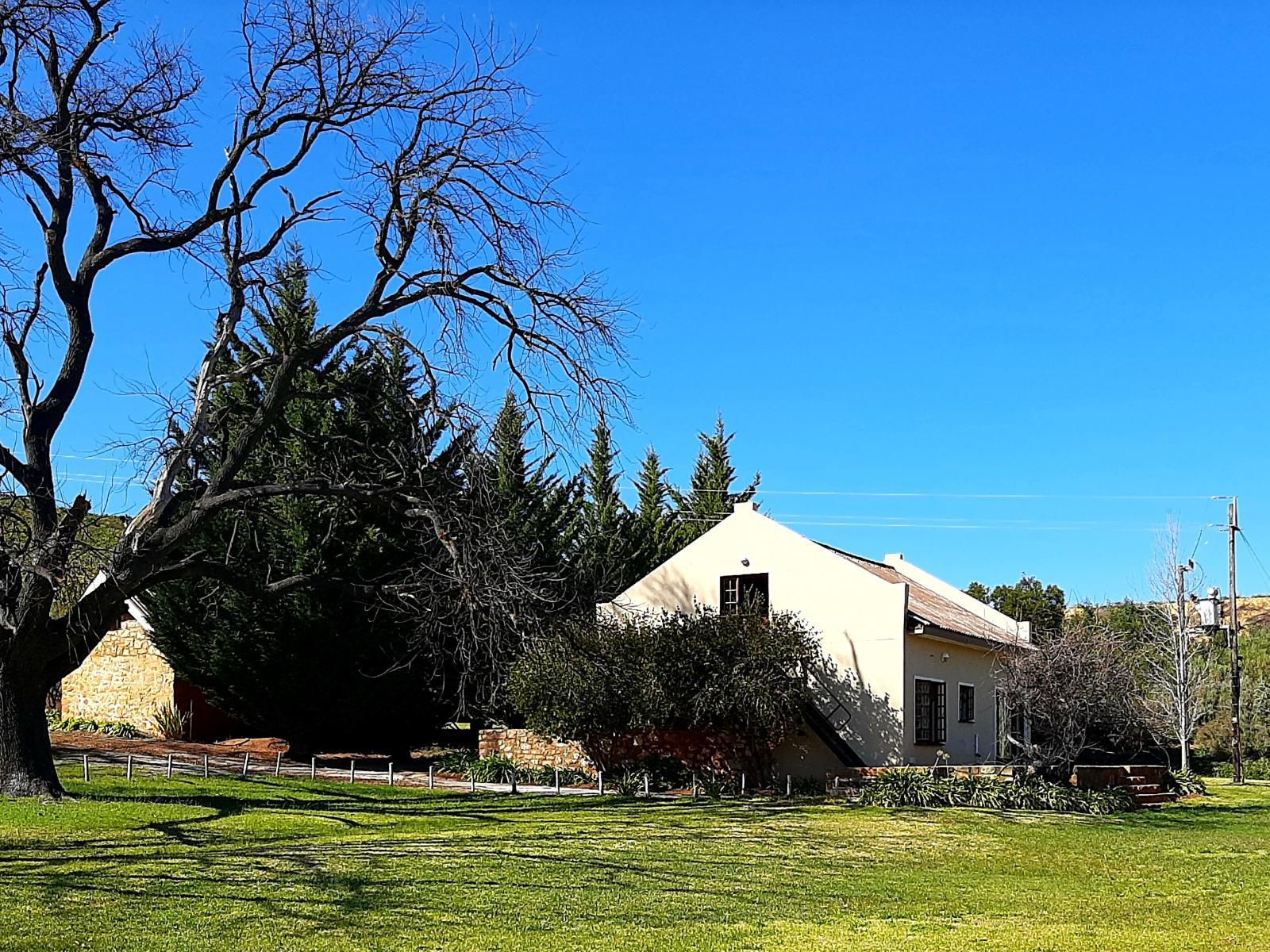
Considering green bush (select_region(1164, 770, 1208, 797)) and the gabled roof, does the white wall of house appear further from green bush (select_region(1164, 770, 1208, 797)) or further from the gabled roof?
the gabled roof

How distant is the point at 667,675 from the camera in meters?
22.6

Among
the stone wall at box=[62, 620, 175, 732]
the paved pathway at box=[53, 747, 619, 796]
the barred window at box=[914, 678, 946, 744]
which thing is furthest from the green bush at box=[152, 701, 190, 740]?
the barred window at box=[914, 678, 946, 744]

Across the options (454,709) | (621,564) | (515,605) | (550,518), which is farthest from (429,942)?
(621,564)

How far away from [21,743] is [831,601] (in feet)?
47.6

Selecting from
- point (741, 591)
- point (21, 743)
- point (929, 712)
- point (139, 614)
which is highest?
point (741, 591)

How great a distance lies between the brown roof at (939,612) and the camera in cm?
2558

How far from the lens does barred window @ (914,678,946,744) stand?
2477 cm

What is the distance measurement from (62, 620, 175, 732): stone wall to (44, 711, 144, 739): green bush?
27 centimetres

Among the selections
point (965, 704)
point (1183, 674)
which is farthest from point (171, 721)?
point (1183, 674)

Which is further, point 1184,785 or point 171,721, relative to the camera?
point 171,721

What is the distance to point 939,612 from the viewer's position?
2750 centimetres

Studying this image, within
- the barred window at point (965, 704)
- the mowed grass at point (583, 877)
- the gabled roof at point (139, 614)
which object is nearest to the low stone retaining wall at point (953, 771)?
the mowed grass at point (583, 877)

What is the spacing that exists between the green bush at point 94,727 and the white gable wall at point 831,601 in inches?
457

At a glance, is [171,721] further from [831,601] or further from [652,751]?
[831,601]
